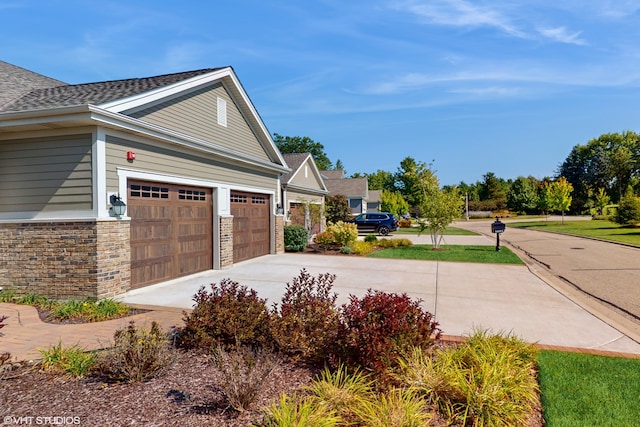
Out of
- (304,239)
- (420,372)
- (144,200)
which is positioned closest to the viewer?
(420,372)

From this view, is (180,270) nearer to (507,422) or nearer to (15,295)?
(15,295)

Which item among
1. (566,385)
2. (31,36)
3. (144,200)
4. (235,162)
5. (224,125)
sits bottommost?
(566,385)

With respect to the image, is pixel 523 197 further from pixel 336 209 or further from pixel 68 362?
pixel 68 362

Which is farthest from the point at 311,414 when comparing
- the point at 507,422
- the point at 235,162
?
the point at 235,162

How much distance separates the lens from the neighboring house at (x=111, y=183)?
728 cm

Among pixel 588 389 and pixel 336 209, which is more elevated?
pixel 336 209

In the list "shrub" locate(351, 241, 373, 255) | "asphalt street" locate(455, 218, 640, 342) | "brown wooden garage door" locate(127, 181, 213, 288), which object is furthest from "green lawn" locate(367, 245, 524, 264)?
"brown wooden garage door" locate(127, 181, 213, 288)

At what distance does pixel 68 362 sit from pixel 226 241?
7614 mm

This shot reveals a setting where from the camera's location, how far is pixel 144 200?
8656 millimetres

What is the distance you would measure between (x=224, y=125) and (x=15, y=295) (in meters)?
7.45

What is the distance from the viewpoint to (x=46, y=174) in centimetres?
764

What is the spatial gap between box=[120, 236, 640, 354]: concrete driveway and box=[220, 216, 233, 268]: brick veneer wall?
34cm

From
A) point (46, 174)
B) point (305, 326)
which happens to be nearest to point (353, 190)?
Result: point (46, 174)

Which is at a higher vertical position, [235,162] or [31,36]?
[31,36]
